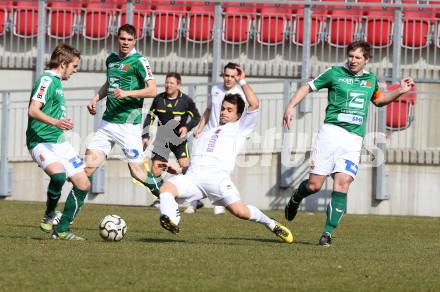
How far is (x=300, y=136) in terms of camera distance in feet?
65.4

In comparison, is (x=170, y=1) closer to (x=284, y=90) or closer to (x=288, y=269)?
(x=284, y=90)

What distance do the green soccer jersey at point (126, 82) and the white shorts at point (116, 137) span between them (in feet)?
0.23

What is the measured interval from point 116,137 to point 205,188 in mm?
2713

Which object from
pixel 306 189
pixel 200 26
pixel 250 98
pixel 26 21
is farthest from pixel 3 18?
pixel 250 98

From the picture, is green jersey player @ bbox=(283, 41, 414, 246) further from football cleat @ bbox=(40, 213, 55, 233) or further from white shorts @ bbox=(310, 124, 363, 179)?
football cleat @ bbox=(40, 213, 55, 233)

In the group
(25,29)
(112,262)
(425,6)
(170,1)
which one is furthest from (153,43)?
(112,262)

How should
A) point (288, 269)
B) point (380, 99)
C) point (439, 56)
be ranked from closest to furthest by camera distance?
1. point (288, 269)
2. point (380, 99)
3. point (439, 56)

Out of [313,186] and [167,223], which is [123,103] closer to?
[313,186]

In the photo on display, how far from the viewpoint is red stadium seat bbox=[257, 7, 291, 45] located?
70.8 ft

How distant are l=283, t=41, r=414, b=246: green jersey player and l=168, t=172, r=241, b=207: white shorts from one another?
4.24 feet

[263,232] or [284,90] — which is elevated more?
[284,90]

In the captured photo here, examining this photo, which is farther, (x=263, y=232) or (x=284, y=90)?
(x=284, y=90)

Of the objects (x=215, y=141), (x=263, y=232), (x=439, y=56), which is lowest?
(x=263, y=232)

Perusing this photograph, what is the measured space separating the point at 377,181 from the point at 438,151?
1113mm
